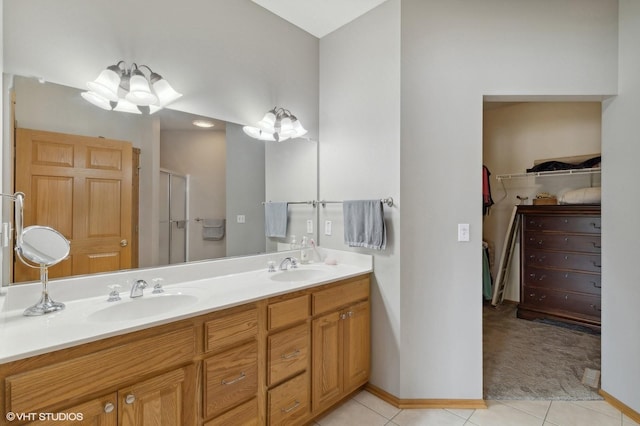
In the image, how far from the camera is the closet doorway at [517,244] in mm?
2320

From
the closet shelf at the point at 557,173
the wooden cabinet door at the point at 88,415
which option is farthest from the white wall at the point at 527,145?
the wooden cabinet door at the point at 88,415

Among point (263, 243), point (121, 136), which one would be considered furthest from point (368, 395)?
point (121, 136)

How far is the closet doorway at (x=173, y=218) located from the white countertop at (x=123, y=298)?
84 millimetres

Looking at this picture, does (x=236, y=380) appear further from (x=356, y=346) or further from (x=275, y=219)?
→ (x=275, y=219)

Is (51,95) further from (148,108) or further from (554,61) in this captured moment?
(554,61)

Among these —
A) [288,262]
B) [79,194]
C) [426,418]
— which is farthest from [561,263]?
[79,194]

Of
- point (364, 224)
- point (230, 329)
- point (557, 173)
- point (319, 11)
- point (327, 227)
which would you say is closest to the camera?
point (230, 329)

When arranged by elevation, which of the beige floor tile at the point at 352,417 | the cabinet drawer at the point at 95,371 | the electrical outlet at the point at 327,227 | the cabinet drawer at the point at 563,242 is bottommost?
the beige floor tile at the point at 352,417

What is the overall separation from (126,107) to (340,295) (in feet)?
5.38

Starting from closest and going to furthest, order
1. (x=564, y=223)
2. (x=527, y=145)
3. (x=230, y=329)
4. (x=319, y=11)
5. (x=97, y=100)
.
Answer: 1. (x=230, y=329)
2. (x=97, y=100)
3. (x=319, y=11)
4. (x=564, y=223)
5. (x=527, y=145)

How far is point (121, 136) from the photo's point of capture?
1.60 meters

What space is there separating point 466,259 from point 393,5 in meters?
1.79

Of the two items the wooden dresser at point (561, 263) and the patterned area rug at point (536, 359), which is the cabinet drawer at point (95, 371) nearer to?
the patterned area rug at point (536, 359)

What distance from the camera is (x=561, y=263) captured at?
3219 millimetres
